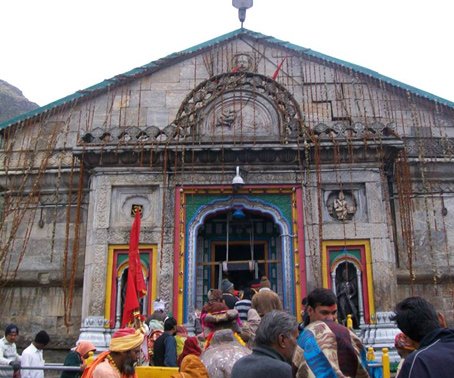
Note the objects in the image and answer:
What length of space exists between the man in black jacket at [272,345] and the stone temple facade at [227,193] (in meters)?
8.44

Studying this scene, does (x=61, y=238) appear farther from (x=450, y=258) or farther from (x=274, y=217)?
(x=450, y=258)

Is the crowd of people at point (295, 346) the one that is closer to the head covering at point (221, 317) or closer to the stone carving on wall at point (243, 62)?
the head covering at point (221, 317)

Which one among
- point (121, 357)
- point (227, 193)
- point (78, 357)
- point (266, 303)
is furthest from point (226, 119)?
point (121, 357)

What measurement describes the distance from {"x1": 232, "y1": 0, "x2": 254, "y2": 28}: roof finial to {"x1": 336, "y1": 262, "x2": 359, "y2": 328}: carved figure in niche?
929cm

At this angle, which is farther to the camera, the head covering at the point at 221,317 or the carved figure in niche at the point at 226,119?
the carved figure in niche at the point at 226,119

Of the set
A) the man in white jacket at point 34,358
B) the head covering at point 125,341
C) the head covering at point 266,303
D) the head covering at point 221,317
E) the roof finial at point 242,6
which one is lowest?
the man in white jacket at point 34,358

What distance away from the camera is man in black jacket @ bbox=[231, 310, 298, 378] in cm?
322

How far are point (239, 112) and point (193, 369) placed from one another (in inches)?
416

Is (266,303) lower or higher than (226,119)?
lower

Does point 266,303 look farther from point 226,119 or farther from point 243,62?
point 243,62

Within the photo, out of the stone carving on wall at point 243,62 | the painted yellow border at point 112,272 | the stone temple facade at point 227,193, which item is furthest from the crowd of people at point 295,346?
the stone carving on wall at point 243,62

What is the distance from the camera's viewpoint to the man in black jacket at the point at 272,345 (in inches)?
127

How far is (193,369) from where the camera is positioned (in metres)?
3.96

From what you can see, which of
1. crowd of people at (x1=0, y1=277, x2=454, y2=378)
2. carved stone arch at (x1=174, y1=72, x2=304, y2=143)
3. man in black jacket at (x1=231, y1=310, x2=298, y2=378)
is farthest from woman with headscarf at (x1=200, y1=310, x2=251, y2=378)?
carved stone arch at (x1=174, y1=72, x2=304, y2=143)
